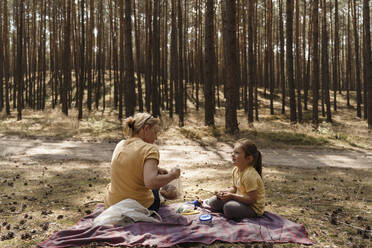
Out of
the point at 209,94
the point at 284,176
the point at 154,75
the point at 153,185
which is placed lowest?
the point at 284,176

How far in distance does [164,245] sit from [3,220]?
2336 millimetres

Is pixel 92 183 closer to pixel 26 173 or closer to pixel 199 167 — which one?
pixel 26 173

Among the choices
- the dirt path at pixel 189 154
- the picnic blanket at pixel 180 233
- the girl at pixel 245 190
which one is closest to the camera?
the picnic blanket at pixel 180 233

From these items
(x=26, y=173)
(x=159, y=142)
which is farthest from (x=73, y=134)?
(x=26, y=173)

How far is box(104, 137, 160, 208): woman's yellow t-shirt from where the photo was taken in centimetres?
313

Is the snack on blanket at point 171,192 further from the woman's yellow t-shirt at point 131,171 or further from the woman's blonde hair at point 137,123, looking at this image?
the woman's blonde hair at point 137,123

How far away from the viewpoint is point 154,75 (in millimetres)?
17938

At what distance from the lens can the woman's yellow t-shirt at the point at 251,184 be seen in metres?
3.41

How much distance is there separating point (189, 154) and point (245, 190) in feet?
21.0

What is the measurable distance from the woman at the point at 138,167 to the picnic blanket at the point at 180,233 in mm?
356

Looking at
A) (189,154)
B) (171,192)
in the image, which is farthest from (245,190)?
(189,154)

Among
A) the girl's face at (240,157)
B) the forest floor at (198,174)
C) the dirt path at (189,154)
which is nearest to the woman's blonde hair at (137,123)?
the girl's face at (240,157)

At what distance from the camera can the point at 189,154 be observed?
9828 mm

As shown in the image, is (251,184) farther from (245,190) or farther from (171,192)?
(171,192)
